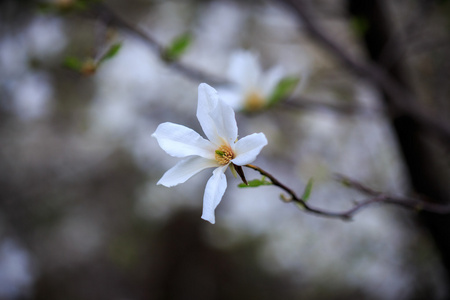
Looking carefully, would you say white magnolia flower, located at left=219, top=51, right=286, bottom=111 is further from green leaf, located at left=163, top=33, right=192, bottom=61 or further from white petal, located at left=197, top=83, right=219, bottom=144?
white petal, located at left=197, top=83, right=219, bottom=144

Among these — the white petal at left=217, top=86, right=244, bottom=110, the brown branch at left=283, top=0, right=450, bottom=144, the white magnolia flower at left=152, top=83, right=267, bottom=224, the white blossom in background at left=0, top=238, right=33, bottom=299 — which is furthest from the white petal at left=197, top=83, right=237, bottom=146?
the white blossom in background at left=0, top=238, right=33, bottom=299

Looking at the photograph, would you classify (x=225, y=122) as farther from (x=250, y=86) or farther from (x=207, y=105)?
(x=250, y=86)

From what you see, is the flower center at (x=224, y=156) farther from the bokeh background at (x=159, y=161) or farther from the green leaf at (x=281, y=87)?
the bokeh background at (x=159, y=161)

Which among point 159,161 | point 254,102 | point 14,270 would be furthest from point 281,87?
point 14,270

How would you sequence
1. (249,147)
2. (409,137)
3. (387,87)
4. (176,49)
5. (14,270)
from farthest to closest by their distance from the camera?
(14,270)
(409,137)
(387,87)
(176,49)
(249,147)

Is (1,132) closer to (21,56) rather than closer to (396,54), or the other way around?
(21,56)

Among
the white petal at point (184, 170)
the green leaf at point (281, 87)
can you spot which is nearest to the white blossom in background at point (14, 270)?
the green leaf at point (281, 87)
